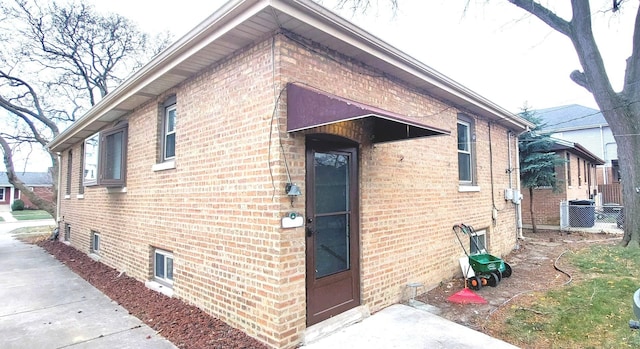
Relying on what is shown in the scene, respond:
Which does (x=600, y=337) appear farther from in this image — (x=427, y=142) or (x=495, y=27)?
(x=495, y=27)

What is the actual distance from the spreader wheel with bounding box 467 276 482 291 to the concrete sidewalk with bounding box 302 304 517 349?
1.74m

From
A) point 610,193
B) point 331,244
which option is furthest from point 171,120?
point 610,193

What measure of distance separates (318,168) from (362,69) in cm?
168

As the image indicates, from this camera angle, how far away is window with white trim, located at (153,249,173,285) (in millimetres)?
5855

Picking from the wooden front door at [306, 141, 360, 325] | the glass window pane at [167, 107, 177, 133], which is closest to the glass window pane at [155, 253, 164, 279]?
the glass window pane at [167, 107, 177, 133]

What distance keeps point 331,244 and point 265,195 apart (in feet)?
3.67

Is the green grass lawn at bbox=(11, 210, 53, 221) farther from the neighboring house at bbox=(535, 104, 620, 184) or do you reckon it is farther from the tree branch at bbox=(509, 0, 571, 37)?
the neighboring house at bbox=(535, 104, 620, 184)

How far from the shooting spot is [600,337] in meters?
3.80

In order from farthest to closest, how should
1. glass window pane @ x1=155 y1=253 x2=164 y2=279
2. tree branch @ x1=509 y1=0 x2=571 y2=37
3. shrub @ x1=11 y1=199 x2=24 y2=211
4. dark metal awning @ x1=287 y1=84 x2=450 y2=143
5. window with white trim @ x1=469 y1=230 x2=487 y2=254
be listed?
shrub @ x1=11 y1=199 x2=24 y2=211 → tree branch @ x1=509 y1=0 x2=571 y2=37 → window with white trim @ x1=469 y1=230 x2=487 y2=254 → glass window pane @ x1=155 y1=253 x2=164 y2=279 → dark metal awning @ x1=287 y1=84 x2=450 y2=143

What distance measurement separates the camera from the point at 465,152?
25.4 feet

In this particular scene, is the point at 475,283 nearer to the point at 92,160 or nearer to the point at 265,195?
the point at 265,195

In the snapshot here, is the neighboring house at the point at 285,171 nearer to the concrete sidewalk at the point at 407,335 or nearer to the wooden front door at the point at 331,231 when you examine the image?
the wooden front door at the point at 331,231

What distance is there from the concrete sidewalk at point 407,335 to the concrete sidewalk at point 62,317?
1.99 m

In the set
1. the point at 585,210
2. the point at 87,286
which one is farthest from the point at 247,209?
the point at 585,210
